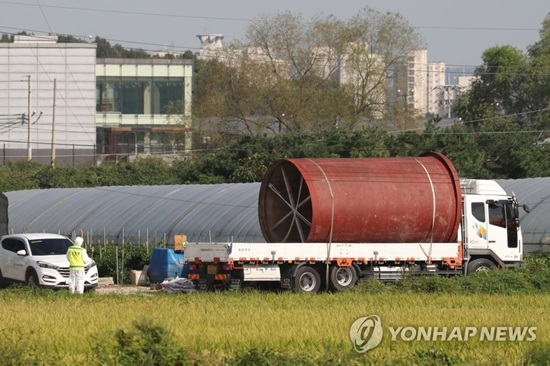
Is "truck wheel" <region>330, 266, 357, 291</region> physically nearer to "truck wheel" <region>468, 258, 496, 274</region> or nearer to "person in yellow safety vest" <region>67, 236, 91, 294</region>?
"truck wheel" <region>468, 258, 496, 274</region>

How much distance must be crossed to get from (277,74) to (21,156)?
76.4 ft

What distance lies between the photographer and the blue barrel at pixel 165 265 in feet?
119

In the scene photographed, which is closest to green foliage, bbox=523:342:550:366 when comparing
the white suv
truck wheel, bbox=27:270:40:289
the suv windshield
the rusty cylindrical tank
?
the rusty cylindrical tank

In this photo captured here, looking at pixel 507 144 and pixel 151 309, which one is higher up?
pixel 507 144

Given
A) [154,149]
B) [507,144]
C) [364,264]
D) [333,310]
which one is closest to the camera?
[333,310]

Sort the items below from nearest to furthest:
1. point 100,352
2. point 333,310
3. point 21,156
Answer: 1. point 100,352
2. point 333,310
3. point 21,156

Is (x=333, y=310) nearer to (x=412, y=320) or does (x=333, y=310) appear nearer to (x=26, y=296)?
(x=412, y=320)

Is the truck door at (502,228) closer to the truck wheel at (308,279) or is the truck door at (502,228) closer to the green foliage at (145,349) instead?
the truck wheel at (308,279)

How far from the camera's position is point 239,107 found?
257 ft

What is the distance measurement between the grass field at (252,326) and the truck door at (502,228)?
5641mm

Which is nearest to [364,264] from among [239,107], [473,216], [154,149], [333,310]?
[473,216]

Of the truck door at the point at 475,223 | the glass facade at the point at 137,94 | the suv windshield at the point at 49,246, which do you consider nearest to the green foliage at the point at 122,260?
the suv windshield at the point at 49,246

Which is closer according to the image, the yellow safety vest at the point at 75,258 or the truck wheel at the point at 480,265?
the yellow safety vest at the point at 75,258

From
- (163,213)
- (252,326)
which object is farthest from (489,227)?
(163,213)
